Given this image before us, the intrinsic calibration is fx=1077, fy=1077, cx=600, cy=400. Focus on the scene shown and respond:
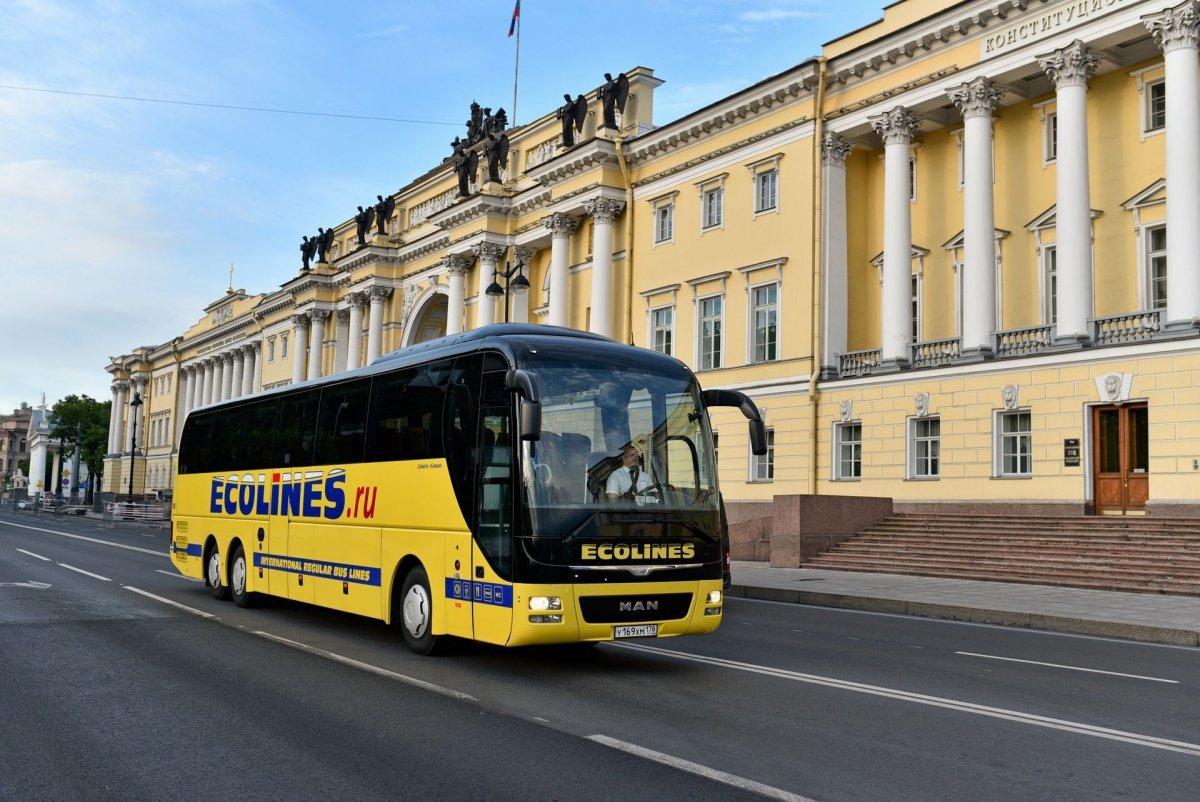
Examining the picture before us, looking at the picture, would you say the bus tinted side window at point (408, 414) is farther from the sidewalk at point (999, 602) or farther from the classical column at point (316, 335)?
the classical column at point (316, 335)

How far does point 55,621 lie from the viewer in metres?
13.1

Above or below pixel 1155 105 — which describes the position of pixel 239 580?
below

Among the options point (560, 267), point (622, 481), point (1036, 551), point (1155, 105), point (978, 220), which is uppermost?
point (1155, 105)

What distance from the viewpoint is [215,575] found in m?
16.6

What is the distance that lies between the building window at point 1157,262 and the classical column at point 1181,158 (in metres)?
1.95

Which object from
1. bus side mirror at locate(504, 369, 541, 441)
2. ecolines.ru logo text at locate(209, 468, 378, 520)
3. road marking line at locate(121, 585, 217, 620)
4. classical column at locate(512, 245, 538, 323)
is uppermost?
classical column at locate(512, 245, 538, 323)

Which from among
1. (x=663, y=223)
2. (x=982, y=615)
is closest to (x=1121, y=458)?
(x=982, y=615)

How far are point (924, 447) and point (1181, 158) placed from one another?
29.5 ft

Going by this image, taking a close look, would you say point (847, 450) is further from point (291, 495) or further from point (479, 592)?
point (479, 592)

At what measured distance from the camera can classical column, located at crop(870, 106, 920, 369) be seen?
94.8 ft

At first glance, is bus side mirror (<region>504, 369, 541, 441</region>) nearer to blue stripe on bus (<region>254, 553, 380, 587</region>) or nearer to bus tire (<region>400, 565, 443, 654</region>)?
bus tire (<region>400, 565, 443, 654</region>)

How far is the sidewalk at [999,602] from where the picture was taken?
14312mm

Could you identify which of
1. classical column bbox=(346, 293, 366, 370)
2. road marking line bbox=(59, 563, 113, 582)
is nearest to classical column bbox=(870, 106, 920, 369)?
road marking line bbox=(59, 563, 113, 582)

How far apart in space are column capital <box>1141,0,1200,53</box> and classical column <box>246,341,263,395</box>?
207 ft
